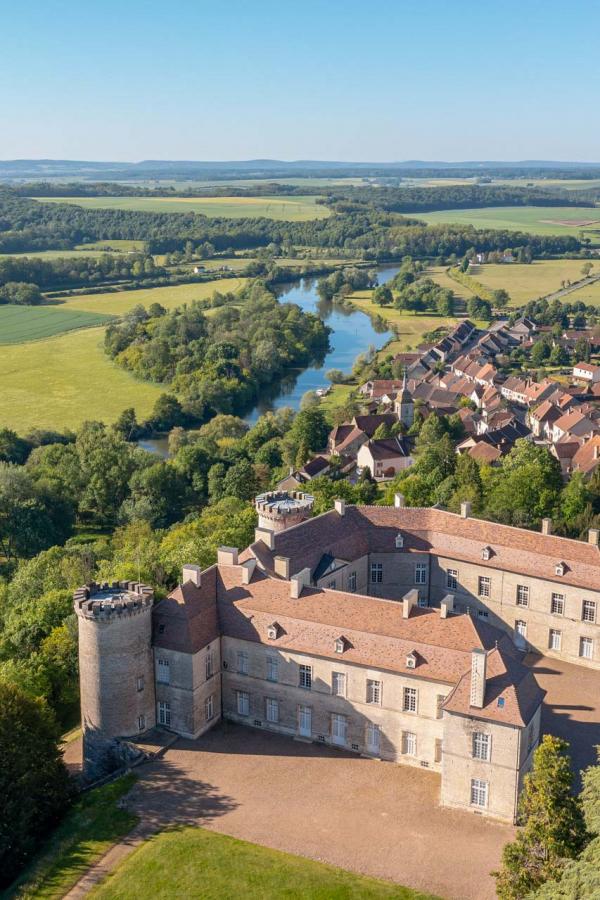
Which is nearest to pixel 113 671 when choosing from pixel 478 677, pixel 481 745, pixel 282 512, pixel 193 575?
pixel 193 575

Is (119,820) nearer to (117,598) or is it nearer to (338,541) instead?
(117,598)

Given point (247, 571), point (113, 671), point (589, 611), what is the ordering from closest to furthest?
point (113, 671) → point (247, 571) → point (589, 611)

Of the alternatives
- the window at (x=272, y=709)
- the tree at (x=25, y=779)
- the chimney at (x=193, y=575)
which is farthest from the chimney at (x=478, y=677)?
the tree at (x=25, y=779)

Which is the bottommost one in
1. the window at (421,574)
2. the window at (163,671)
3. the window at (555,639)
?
the window at (555,639)

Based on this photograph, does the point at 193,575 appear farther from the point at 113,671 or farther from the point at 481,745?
the point at 481,745

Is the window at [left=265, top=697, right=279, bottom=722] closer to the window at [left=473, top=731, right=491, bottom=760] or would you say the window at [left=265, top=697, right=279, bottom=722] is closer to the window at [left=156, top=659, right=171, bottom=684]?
the window at [left=156, top=659, right=171, bottom=684]

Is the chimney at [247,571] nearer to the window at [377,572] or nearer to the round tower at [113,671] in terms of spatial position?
the round tower at [113,671]

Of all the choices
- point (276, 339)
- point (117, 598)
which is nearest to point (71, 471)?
point (117, 598)
